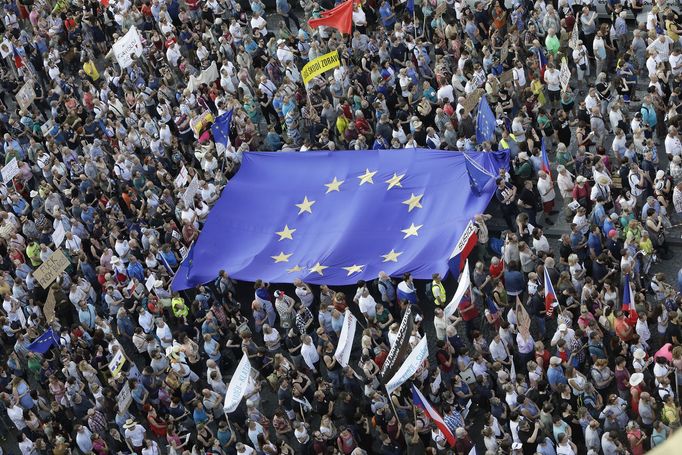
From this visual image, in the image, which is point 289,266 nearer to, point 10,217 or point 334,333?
point 334,333

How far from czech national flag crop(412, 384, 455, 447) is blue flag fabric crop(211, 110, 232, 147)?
1098 centimetres

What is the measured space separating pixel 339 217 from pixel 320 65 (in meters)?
4.71

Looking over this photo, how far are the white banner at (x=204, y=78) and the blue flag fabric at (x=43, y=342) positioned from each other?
914 cm

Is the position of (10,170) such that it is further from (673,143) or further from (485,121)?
(673,143)

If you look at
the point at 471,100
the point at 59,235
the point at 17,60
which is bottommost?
the point at 59,235

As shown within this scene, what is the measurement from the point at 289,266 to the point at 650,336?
315 inches

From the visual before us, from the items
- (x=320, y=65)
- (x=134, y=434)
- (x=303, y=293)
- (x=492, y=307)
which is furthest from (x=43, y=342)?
(x=320, y=65)

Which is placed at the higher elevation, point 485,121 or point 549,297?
point 485,121

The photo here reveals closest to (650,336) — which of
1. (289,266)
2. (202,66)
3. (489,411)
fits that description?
(489,411)

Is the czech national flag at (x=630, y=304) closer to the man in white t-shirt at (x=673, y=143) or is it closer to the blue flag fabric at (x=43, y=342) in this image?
the man in white t-shirt at (x=673, y=143)

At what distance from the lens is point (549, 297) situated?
74.2ft

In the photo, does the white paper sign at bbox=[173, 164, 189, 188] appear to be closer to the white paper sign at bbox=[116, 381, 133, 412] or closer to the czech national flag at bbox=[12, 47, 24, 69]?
the white paper sign at bbox=[116, 381, 133, 412]

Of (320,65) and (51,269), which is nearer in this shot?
(51,269)

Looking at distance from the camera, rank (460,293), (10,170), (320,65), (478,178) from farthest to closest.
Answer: (10,170) → (320,65) → (478,178) → (460,293)
